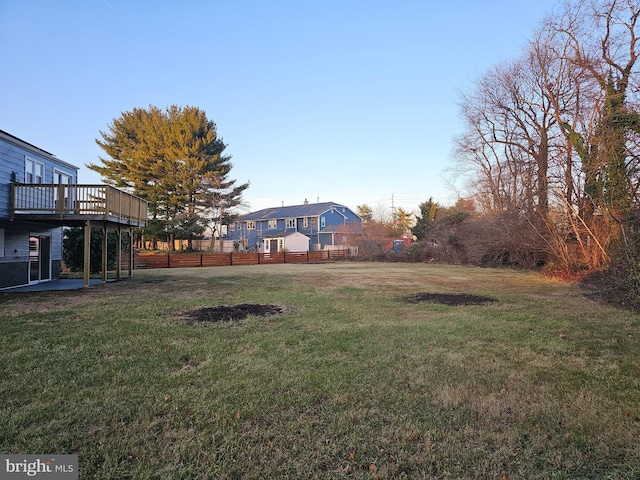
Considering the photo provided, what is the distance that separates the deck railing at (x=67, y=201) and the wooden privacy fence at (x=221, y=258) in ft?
38.5

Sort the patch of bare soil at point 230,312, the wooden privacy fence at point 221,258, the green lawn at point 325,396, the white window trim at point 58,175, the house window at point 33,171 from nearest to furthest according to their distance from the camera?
the green lawn at point 325,396, the patch of bare soil at point 230,312, the house window at point 33,171, the white window trim at point 58,175, the wooden privacy fence at point 221,258

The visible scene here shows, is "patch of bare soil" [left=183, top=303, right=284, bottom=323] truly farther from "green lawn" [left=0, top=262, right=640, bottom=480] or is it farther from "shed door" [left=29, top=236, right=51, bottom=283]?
"shed door" [left=29, top=236, right=51, bottom=283]

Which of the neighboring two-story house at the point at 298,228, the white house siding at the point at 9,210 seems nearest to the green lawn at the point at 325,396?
the white house siding at the point at 9,210

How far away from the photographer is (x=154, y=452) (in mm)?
2430

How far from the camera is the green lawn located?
2367mm

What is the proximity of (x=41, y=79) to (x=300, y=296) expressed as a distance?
12076mm

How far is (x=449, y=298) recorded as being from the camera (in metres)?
9.55

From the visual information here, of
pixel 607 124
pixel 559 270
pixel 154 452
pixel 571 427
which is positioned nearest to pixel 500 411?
pixel 571 427

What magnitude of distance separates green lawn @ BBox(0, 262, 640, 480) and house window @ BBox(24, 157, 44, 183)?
21.9 ft

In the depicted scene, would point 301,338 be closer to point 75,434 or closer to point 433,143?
point 75,434

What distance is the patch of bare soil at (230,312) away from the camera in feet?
22.4

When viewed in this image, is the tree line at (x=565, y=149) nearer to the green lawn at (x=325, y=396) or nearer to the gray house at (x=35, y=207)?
the green lawn at (x=325, y=396)

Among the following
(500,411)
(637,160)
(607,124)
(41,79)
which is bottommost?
(500,411)

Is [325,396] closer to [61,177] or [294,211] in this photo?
[61,177]
